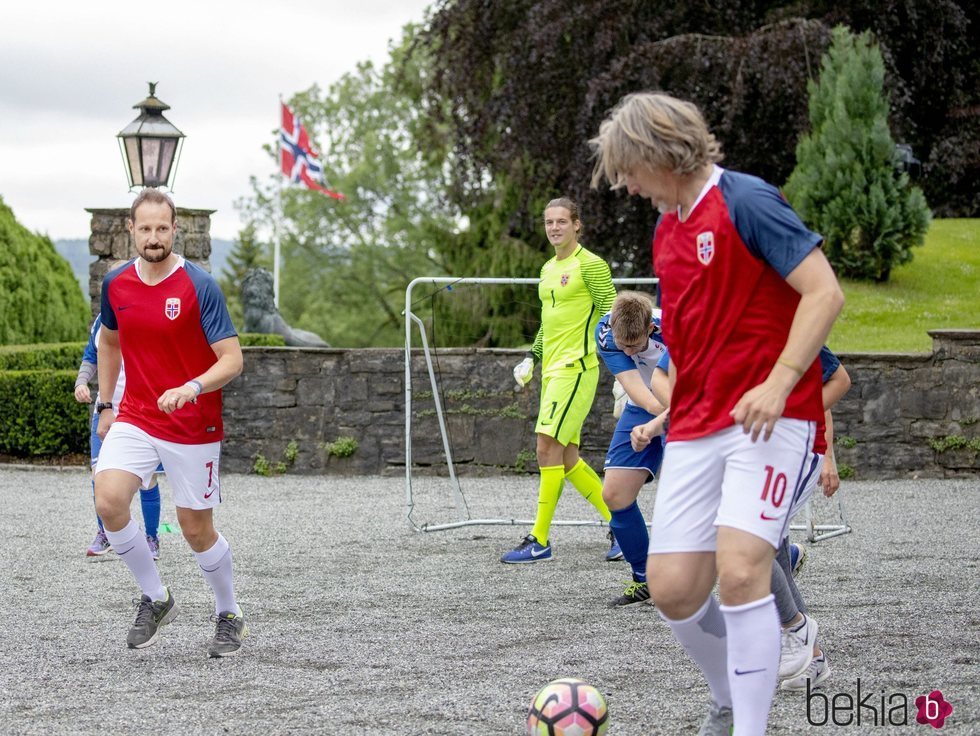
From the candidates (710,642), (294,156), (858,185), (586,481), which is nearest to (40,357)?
(858,185)

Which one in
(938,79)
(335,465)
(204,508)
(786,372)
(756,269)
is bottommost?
(335,465)

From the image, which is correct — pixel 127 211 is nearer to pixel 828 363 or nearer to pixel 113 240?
pixel 113 240

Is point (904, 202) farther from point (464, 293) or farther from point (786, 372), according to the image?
point (786, 372)

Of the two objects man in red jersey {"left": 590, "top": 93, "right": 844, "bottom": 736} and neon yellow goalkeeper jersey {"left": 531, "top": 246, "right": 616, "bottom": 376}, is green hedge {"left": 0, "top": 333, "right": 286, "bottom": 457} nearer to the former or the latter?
neon yellow goalkeeper jersey {"left": 531, "top": 246, "right": 616, "bottom": 376}

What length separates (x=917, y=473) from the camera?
38.5 feet

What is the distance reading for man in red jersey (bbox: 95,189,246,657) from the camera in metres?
5.18

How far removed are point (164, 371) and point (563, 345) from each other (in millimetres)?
3003

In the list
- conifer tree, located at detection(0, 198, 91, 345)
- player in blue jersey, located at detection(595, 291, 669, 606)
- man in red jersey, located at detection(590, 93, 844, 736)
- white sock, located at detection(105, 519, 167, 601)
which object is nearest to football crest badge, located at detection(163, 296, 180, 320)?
white sock, located at detection(105, 519, 167, 601)

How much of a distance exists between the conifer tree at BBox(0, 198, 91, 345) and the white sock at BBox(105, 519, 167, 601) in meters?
15.8

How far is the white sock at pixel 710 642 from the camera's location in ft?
11.9

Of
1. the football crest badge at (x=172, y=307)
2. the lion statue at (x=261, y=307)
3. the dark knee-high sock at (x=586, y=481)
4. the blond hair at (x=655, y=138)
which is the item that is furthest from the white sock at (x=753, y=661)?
the lion statue at (x=261, y=307)

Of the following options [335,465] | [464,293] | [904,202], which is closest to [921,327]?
[904,202]

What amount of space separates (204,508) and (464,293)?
27.8ft

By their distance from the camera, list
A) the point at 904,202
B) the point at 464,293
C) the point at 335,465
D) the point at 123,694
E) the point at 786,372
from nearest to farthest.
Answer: the point at 786,372, the point at 123,694, the point at 335,465, the point at 464,293, the point at 904,202
